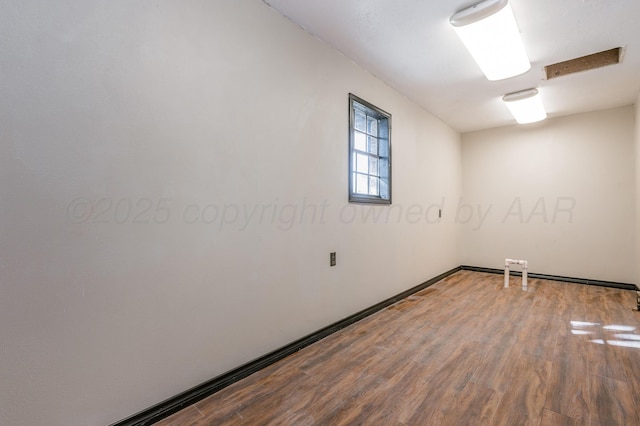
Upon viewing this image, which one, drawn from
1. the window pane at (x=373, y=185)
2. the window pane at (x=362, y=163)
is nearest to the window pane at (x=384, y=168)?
the window pane at (x=373, y=185)

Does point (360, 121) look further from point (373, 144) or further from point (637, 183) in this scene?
point (637, 183)

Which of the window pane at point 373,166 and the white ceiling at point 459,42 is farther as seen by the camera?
the window pane at point 373,166

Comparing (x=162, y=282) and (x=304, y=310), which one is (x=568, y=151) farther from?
(x=162, y=282)

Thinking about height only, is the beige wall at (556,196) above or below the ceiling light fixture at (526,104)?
below

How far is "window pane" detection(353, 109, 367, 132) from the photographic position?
10.6 feet

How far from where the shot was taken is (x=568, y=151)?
468 centimetres

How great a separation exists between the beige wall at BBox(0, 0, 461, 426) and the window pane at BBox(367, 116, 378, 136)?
0.84 meters

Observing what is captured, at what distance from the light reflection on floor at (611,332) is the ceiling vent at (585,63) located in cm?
263

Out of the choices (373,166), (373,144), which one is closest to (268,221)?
(373,166)

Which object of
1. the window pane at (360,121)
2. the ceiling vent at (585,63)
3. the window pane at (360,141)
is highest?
the ceiling vent at (585,63)

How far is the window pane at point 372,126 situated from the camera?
3416mm

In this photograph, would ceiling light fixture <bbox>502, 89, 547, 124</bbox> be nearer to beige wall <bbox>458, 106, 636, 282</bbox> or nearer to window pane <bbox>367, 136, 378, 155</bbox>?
beige wall <bbox>458, 106, 636, 282</bbox>

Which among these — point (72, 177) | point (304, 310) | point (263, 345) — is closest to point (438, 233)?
point (304, 310)

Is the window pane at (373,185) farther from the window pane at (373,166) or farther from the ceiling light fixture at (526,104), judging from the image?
the ceiling light fixture at (526,104)
